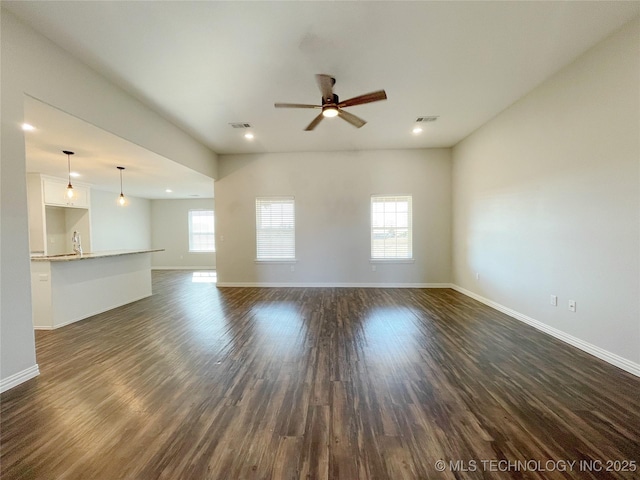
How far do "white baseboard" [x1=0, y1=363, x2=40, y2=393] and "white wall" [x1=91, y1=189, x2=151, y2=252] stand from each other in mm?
6567

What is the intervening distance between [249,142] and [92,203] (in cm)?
569

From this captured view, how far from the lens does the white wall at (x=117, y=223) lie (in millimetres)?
7770

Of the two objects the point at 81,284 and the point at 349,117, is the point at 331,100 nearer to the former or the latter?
the point at 349,117

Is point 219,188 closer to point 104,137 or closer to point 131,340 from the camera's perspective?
point 104,137

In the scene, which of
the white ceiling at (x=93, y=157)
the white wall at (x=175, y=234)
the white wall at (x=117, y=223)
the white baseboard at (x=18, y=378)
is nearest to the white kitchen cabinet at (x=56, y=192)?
the white ceiling at (x=93, y=157)

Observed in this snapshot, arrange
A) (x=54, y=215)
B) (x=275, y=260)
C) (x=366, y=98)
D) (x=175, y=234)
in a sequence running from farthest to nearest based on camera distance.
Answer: (x=175, y=234)
(x=54, y=215)
(x=275, y=260)
(x=366, y=98)

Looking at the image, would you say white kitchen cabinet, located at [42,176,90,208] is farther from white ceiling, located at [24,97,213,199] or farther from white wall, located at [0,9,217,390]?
white wall, located at [0,9,217,390]

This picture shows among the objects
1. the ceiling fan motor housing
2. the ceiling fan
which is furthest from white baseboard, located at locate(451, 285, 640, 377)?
the ceiling fan motor housing

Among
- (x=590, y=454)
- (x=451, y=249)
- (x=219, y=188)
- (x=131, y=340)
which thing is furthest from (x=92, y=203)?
(x=590, y=454)

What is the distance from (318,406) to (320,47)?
3.23 metres

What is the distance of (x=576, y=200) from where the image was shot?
293 cm

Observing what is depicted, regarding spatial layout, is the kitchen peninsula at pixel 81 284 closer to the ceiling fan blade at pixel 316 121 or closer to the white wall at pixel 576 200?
the ceiling fan blade at pixel 316 121

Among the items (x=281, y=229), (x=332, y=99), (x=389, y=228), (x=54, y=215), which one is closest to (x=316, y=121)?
(x=332, y=99)

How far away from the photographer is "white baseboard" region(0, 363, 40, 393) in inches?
84.4
